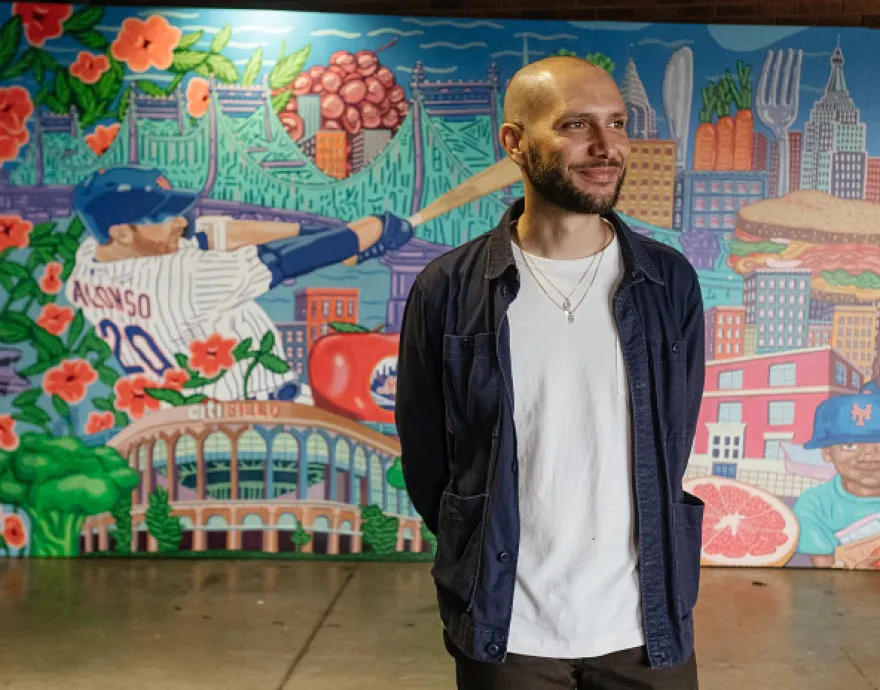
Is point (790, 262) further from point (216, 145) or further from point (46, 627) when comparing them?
point (46, 627)

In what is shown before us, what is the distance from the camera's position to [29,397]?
4.84 meters

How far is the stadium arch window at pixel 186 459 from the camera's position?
4.84m

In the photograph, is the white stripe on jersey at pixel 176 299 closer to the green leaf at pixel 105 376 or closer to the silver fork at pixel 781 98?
the green leaf at pixel 105 376

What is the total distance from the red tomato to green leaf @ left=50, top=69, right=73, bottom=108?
1.51 m

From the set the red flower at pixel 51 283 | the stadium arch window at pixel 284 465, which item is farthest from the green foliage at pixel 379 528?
the red flower at pixel 51 283

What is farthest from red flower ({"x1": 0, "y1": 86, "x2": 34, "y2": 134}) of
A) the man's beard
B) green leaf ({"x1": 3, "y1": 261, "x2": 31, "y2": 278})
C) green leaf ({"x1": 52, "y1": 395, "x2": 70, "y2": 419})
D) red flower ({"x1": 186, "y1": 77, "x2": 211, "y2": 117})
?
the man's beard

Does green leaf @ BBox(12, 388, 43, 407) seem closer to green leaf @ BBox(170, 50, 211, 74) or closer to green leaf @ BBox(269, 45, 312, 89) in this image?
green leaf @ BBox(170, 50, 211, 74)

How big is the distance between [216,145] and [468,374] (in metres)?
3.27

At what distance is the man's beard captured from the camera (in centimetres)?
171

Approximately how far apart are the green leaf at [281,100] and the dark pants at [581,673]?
3468 millimetres

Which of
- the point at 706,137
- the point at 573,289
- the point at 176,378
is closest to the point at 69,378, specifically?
the point at 176,378

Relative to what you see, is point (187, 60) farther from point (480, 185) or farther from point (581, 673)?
point (581, 673)

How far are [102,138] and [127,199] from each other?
0.93ft

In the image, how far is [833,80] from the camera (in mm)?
4652
